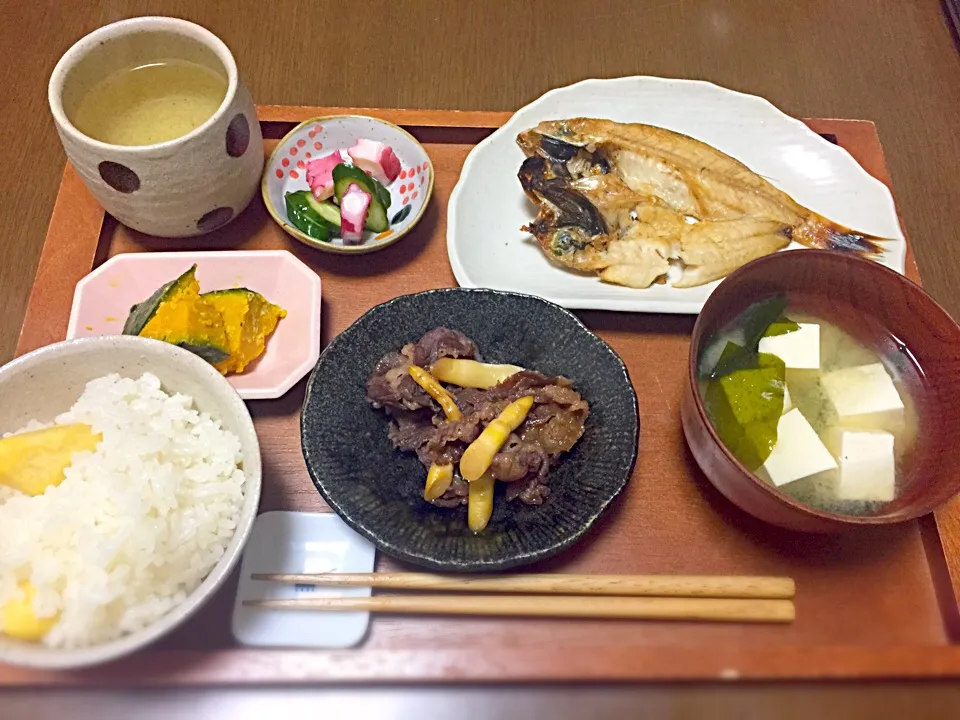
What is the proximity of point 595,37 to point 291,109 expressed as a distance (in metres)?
0.98

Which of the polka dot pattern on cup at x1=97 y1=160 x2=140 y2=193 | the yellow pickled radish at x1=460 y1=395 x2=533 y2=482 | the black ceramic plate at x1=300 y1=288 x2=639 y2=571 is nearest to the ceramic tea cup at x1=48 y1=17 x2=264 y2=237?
the polka dot pattern on cup at x1=97 y1=160 x2=140 y2=193

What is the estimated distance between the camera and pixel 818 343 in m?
1.27

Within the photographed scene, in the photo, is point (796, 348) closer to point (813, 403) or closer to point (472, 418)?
point (813, 403)

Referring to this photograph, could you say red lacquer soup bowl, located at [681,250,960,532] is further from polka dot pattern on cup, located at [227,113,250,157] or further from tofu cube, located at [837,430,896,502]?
polka dot pattern on cup, located at [227,113,250,157]

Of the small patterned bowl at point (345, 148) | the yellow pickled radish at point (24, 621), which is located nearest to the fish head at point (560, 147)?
the small patterned bowl at point (345, 148)

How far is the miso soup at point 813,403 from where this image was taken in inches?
45.9

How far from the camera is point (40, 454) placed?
1.01 meters

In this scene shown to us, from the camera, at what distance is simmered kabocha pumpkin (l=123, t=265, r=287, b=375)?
124cm

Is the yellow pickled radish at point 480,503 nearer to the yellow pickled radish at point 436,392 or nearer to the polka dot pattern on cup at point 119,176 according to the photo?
the yellow pickled radish at point 436,392

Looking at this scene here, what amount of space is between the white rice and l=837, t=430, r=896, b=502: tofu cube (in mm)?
960

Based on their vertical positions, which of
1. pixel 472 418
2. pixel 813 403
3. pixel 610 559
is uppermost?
pixel 813 403

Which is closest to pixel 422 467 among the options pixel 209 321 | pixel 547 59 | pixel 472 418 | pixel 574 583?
pixel 472 418

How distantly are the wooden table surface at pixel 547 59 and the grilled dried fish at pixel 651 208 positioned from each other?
372 millimetres

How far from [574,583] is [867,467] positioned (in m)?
0.52
